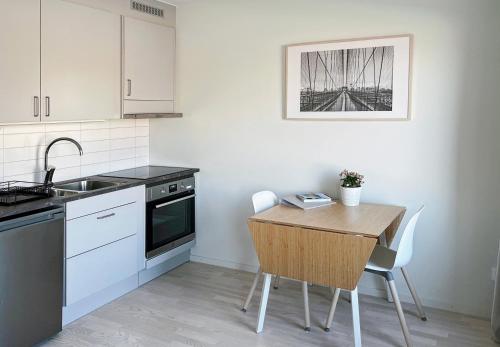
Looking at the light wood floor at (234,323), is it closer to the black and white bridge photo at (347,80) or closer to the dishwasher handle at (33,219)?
the dishwasher handle at (33,219)

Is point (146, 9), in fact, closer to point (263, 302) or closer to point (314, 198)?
point (314, 198)

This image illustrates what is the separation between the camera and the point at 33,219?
2.81 meters

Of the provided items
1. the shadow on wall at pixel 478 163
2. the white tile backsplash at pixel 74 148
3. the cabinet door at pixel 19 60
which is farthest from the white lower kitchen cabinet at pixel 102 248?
the shadow on wall at pixel 478 163

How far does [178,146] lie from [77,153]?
0.94m

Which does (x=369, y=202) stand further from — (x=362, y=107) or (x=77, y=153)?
(x=77, y=153)

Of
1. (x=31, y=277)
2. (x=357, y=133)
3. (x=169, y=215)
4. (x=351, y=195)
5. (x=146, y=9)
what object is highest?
(x=146, y=9)

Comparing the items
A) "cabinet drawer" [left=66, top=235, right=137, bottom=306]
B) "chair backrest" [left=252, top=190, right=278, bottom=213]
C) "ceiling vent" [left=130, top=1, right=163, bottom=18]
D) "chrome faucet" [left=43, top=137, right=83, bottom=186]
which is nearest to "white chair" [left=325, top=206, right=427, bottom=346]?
"chair backrest" [left=252, top=190, right=278, bottom=213]

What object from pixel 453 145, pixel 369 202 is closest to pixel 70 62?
pixel 369 202

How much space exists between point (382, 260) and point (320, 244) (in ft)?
1.60

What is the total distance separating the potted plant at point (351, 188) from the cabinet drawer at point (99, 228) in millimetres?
1556

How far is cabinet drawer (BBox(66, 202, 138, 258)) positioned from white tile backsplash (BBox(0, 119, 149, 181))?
1.93 feet

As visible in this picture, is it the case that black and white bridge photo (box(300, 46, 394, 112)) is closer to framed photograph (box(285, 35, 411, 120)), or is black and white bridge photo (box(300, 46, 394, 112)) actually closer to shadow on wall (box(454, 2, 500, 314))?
framed photograph (box(285, 35, 411, 120))

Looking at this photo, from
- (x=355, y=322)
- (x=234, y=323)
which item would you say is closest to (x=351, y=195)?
A: (x=355, y=322)

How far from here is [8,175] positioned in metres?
3.37
